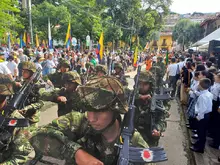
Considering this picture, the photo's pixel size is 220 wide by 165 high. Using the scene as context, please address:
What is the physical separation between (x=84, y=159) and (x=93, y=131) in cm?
29

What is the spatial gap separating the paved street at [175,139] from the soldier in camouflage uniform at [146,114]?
157 cm

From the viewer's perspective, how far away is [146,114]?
123 inches

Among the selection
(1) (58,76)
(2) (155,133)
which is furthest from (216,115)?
(1) (58,76)

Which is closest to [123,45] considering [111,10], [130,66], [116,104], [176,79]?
[111,10]

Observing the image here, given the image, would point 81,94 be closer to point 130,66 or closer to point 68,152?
point 68,152

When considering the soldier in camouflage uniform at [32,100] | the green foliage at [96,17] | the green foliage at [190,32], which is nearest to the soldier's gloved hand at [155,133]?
the soldier in camouflage uniform at [32,100]

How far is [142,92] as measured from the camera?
320cm

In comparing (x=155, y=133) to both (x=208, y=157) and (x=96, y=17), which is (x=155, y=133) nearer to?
(x=208, y=157)

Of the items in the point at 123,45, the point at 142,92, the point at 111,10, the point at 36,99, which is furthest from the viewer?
the point at 123,45

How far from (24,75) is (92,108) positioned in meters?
2.69

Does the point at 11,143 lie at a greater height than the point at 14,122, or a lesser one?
lesser

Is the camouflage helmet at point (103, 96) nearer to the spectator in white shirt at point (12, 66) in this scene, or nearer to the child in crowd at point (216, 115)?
the child in crowd at point (216, 115)

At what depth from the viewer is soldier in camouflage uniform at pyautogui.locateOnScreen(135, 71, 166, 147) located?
122 inches

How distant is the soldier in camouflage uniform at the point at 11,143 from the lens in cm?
233
